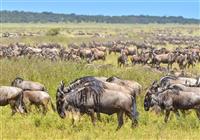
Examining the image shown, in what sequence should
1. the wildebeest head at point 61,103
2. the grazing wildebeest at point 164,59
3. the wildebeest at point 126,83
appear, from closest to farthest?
the wildebeest head at point 61,103 < the wildebeest at point 126,83 < the grazing wildebeest at point 164,59

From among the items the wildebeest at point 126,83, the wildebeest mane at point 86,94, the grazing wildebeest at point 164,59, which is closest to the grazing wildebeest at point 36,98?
the wildebeest at point 126,83

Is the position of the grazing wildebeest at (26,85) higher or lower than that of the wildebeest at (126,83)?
lower

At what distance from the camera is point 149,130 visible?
11.1m

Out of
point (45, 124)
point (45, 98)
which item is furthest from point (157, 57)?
point (45, 124)

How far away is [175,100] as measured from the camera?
1210cm

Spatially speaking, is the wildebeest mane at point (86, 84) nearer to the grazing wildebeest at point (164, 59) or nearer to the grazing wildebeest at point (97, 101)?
the grazing wildebeest at point (97, 101)

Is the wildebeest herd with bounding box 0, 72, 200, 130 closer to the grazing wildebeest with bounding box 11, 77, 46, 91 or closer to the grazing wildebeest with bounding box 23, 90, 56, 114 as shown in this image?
the grazing wildebeest with bounding box 23, 90, 56, 114

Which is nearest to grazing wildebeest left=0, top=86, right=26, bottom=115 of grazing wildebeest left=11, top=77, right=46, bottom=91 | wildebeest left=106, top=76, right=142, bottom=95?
grazing wildebeest left=11, top=77, right=46, bottom=91

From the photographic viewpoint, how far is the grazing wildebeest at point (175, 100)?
1191 centimetres

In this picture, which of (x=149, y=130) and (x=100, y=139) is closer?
(x=100, y=139)

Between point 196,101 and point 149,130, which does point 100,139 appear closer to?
point 149,130

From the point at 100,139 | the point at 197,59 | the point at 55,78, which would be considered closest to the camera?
the point at 100,139

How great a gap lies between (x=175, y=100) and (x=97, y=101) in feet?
7.27

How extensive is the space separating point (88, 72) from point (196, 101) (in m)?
7.05
